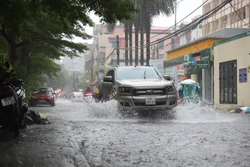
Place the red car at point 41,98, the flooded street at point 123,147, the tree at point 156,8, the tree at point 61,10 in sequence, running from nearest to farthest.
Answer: the flooded street at point 123,147 → the tree at point 61,10 → the red car at point 41,98 → the tree at point 156,8

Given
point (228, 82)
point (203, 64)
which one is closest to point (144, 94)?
point (228, 82)

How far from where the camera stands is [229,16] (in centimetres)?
5247

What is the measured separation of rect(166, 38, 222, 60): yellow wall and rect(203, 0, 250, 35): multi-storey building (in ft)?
26.4

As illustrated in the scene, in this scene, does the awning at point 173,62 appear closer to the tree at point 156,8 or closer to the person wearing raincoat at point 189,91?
the tree at point 156,8

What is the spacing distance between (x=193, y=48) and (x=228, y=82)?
7656 millimetres

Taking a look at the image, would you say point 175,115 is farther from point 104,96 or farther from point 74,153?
point 74,153

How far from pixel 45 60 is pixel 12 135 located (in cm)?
2463

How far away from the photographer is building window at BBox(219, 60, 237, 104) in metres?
23.1

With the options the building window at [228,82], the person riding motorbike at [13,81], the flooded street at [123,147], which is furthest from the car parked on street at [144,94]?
the building window at [228,82]

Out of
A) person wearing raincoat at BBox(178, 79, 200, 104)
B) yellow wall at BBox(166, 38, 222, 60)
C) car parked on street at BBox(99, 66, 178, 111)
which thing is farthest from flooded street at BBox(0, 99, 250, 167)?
yellow wall at BBox(166, 38, 222, 60)

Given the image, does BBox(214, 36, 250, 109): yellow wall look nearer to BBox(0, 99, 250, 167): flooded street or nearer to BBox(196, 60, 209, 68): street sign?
BBox(196, 60, 209, 68): street sign

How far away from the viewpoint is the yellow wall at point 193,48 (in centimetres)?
2825

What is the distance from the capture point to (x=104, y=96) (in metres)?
13.1

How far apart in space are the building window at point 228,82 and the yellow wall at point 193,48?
3.62m
